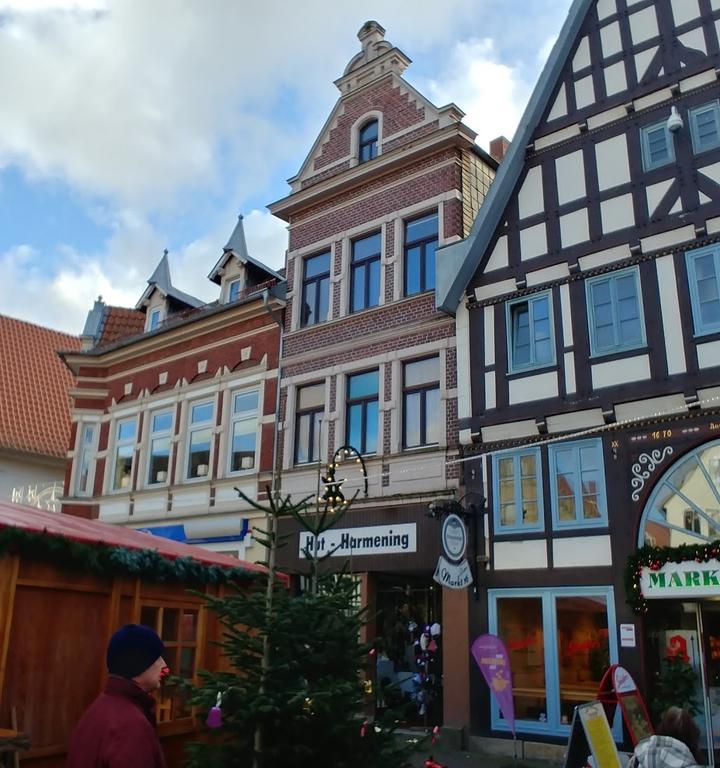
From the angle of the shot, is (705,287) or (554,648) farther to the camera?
(554,648)

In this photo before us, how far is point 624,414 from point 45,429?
76.8 feet

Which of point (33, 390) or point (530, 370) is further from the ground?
point (33, 390)

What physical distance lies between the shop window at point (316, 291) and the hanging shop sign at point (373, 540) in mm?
5170

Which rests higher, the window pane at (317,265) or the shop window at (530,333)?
the window pane at (317,265)

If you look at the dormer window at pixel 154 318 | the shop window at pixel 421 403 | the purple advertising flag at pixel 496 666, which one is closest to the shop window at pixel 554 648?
the purple advertising flag at pixel 496 666

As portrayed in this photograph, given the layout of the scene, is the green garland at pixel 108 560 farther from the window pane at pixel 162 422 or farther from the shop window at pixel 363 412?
the window pane at pixel 162 422

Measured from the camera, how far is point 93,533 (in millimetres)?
7336

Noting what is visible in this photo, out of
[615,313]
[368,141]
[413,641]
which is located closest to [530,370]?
[615,313]

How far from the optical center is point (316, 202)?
1891 centimetres

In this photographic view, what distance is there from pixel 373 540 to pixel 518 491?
10.7 ft

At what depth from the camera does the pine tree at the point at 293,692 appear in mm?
5551

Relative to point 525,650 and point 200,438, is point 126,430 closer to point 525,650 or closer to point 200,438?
point 200,438

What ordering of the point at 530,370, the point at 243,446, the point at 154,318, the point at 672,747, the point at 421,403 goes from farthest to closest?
the point at 154,318
the point at 243,446
the point at 421,403
the point at 530,370
the point at 672,747

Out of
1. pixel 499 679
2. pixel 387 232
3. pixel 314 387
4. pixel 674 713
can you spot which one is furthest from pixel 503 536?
pixel 674 713
